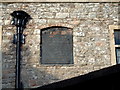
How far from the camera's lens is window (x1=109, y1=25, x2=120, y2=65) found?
7.57m

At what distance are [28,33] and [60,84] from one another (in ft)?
10.7

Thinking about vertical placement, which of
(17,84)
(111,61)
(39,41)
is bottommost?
(17,84)

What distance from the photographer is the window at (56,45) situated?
7.64 m

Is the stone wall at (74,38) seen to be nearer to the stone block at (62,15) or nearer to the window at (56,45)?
the stone block at (62,15)

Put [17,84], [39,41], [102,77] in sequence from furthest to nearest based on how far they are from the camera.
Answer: [39,41] → [17,84] → [102,77]

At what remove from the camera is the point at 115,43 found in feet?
25.5

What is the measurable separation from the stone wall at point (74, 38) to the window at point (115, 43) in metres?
0.11

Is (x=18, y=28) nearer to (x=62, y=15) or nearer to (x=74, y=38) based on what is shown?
(x=62, y=15)

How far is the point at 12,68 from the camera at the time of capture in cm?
743

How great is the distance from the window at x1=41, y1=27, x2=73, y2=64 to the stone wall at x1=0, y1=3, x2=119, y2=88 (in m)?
0.15

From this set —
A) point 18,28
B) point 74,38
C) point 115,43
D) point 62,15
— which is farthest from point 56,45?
point 115,43

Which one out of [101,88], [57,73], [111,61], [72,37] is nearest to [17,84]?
[57,73]

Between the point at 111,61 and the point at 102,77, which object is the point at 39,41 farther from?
the point at 102,77

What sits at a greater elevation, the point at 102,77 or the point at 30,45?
the point at 30,45
